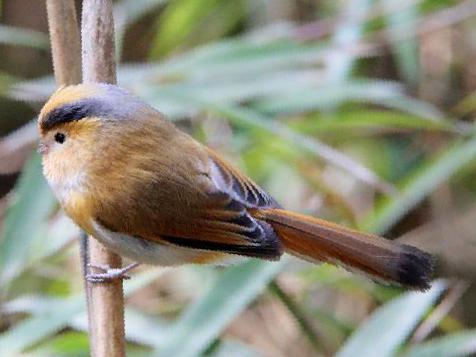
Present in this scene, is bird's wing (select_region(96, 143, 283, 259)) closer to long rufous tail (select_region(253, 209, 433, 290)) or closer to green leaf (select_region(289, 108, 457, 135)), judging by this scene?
long rufous tail (select_region(253, 209, 433, 290))

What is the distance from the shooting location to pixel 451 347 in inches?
74.1

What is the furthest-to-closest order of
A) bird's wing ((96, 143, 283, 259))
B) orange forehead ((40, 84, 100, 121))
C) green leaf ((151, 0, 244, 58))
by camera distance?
green leaf ((151, 0, 244, 58)), bird's wing ((96, 143, 283, 259)), orange forehead ((40, 84, 100, 121))

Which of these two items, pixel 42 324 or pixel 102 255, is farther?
pixel 42 324

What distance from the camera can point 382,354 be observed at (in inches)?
71.0

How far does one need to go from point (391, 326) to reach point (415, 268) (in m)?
0.38

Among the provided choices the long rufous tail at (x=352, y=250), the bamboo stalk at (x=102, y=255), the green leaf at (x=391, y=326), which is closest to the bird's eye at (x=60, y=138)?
the bamboo stalk at (x=102, y=255)

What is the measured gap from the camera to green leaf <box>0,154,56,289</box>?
189 cm

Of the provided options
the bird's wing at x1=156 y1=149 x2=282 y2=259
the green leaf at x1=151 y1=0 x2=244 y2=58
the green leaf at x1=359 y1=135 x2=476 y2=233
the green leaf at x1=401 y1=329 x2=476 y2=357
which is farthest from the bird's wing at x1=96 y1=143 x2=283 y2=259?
the green leaf at x1=151 y1=0 x2=244 y2=58

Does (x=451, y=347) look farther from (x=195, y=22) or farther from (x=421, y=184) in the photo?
(x=195, y=22)

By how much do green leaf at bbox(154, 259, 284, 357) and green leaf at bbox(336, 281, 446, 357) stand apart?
0.66 ft

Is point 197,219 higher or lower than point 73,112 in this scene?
lower

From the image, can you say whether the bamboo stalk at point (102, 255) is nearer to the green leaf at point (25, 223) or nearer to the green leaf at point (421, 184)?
the green leaf at point (25, 223)

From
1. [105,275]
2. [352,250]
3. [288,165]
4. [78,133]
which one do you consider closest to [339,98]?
[288,165]

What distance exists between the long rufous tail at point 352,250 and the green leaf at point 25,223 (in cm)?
48
